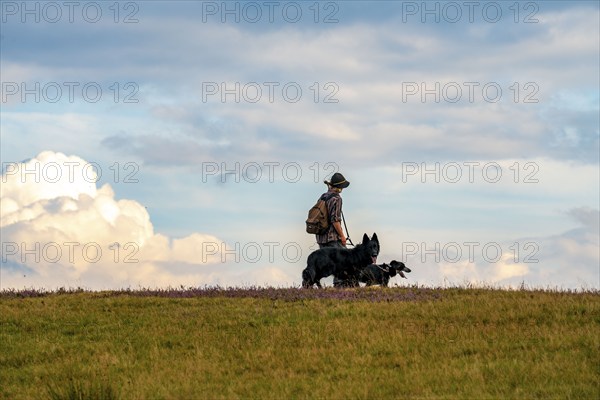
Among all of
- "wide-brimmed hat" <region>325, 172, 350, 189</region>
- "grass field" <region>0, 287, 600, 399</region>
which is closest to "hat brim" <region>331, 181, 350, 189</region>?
"wide-brimmed hat" <region>325, 172, 350, 189</region>

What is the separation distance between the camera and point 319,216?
25.2 meters

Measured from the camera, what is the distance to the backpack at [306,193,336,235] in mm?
25188

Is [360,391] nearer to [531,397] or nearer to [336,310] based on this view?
[531,397]

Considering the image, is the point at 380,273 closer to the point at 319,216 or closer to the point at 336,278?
the point at 336,278

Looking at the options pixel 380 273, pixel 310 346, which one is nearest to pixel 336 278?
pixel 380 273

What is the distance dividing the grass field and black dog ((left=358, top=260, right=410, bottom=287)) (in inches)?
67.4

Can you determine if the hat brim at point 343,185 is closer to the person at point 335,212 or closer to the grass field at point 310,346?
the person at point 335,212

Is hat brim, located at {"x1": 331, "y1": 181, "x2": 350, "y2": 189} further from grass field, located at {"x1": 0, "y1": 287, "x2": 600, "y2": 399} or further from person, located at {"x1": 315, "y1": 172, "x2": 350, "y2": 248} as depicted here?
grass field, located at {"x1": 0, "y1": 287, "x2": 600, "y2": 399}

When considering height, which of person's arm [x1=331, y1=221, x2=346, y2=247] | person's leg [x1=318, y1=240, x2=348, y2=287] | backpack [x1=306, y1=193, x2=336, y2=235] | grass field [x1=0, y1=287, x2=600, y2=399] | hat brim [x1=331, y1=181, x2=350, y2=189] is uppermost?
hat brim [x1=331, y1=181, x2=350, y2=189]

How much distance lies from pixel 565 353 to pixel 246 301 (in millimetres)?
9571

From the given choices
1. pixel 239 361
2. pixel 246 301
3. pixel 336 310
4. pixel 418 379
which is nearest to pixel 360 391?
pixel 418 379

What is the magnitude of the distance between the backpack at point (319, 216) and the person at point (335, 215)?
0.09m

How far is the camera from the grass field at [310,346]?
13.7 m

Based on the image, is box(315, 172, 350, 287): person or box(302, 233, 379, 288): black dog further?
box(315, 172, 350, 287): person
